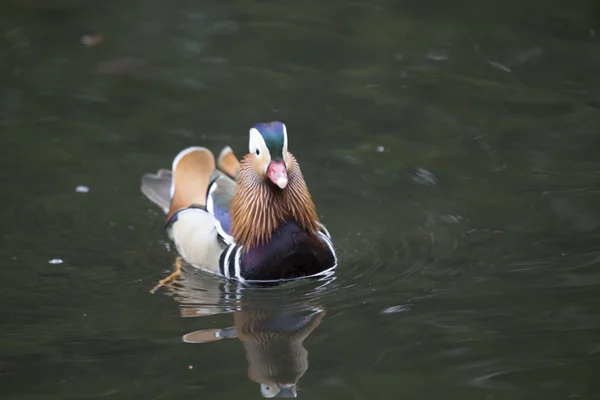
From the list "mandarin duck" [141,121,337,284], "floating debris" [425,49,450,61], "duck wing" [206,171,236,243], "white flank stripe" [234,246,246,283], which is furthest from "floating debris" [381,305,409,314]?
"floating debris" [425,49,450,61]

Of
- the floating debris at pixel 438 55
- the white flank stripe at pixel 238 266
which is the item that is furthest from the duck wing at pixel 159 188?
the floating debris at pixel 438 55

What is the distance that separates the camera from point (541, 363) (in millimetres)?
4980

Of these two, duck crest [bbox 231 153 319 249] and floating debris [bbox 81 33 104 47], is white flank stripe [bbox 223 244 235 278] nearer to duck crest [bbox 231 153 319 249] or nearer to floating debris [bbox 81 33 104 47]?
duck crest [bbox 231 153 319 249]

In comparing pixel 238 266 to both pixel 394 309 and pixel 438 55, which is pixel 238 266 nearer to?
pixel 394 309

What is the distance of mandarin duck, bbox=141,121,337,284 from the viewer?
20.5ft

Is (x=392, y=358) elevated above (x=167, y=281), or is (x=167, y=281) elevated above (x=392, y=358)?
(x=392, y=358)

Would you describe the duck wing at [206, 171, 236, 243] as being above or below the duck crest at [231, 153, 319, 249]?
below

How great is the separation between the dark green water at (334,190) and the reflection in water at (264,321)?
0.02 metres

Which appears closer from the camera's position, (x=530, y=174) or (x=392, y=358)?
(x=392, y=358)

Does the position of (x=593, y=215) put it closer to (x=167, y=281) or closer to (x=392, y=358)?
(x=392, y=358)

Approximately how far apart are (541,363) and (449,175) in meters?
2.74

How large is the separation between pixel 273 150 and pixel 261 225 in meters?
0.62

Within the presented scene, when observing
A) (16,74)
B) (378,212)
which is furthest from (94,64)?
(378,212)

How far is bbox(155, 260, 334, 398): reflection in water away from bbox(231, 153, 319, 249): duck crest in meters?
0.35
